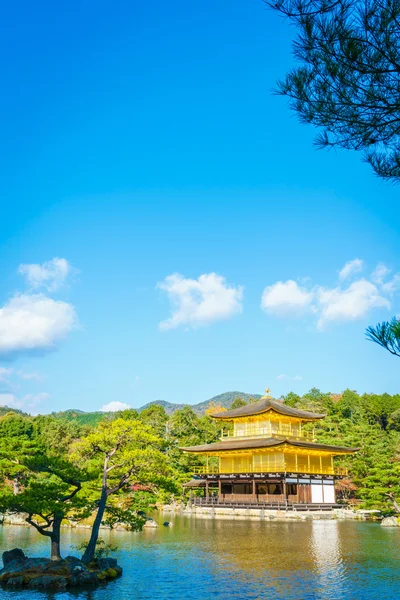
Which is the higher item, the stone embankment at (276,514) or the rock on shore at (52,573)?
the rock on shore at (52,573)

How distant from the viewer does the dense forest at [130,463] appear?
14.5 meters

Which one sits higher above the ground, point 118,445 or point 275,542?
point 118,445

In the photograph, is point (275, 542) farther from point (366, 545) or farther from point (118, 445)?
point (118, 445)

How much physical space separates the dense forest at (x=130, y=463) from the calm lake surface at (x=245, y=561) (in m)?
1.51

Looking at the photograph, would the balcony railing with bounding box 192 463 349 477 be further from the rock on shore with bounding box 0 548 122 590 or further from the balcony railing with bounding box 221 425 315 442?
the rock on shore with bounding box 0 548 122 590

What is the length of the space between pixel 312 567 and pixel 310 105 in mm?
13257

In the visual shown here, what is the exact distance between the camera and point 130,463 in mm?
15500

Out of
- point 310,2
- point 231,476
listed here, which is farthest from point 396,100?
point 231,476

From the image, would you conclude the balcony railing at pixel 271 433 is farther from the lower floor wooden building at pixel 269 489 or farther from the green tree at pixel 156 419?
the green tree at pixel 156 419

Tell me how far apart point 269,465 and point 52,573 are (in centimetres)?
2486

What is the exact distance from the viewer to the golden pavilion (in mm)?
35156

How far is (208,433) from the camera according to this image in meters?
50.5

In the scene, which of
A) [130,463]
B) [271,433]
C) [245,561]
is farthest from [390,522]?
[130,463]

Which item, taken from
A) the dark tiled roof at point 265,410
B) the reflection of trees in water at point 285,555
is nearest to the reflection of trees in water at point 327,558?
the reflection of trees in water at point 285,555
